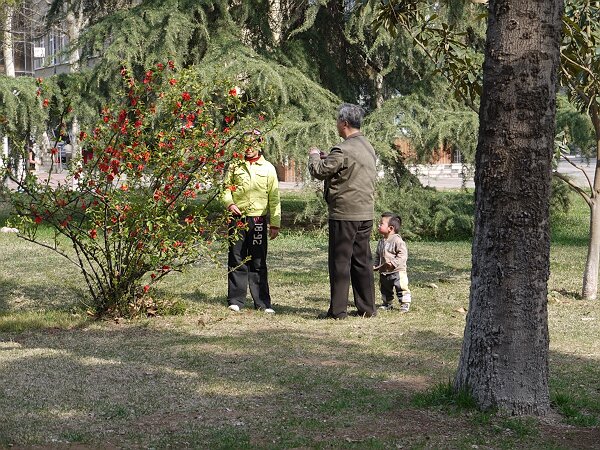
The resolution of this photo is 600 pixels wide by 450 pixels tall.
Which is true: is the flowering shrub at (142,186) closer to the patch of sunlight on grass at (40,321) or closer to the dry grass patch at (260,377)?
the patch of sunlight on grass at (40,321)

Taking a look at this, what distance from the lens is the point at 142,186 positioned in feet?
29.3

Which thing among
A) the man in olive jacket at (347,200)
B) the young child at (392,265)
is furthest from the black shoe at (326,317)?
the young child at (392,265)

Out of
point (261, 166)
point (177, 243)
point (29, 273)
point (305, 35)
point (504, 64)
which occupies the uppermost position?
point (305, 35)

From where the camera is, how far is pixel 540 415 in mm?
5594

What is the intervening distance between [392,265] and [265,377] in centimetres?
341

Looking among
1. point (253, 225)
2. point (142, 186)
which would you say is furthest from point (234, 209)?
point (142, 186)

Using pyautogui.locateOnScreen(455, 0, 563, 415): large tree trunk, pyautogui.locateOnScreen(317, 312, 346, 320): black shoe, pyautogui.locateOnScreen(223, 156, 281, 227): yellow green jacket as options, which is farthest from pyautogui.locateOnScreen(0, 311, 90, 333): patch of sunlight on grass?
pyautogui.locateOnScreen(455, 0, 563, 415): large tree trunk

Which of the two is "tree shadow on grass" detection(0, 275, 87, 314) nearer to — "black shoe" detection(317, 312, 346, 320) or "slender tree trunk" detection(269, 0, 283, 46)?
"black shoe" detection(317, 312, 346, 320)

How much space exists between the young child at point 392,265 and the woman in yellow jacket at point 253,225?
115cm

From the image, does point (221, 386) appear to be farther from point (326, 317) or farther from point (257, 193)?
point (257, 193)

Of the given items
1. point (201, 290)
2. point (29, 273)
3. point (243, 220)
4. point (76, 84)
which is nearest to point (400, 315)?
point (243, 220)

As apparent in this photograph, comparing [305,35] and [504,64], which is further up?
[305,35]

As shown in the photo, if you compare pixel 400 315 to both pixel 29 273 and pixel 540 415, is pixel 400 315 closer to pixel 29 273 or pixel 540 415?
pixel 540 415

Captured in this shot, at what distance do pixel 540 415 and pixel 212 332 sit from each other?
143 inches
